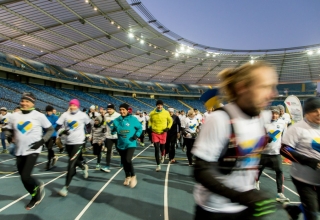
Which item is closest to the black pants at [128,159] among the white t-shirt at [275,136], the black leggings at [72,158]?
the black leggings at [72,158]

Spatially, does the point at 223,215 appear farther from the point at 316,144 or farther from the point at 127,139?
the point at 127,139

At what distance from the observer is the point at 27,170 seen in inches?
134

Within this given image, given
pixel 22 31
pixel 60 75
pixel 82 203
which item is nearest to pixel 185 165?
pixel 82 203

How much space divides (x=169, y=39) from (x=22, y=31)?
50.3 feet

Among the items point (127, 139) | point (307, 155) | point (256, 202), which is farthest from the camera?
point (127, 139)

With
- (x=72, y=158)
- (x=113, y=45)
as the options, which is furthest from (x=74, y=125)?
(x=113, y=45)

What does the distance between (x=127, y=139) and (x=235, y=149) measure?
4038mm

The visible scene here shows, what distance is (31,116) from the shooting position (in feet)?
11.7

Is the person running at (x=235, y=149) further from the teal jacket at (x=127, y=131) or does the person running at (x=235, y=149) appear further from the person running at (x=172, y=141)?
the person running at (x=172, y=141)

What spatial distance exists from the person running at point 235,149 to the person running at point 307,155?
153 centimetres

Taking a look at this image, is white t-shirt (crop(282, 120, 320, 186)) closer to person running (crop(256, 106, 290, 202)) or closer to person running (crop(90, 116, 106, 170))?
person running (crop(256, 106, 290, 202))

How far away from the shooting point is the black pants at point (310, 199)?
89.6 inches

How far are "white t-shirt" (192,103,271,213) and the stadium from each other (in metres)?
0.26

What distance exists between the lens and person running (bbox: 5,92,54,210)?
3420 mm
